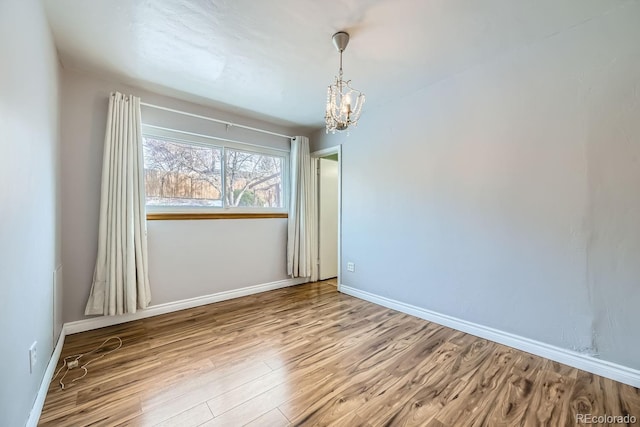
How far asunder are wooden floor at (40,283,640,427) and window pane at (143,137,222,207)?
1393mm

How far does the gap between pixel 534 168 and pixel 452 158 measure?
668mm

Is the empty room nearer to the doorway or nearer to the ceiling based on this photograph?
the ceiling

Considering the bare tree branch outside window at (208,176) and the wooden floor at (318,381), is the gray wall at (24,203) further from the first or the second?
the bare tree branch outside window at (208,176)

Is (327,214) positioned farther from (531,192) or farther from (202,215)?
(531,192)

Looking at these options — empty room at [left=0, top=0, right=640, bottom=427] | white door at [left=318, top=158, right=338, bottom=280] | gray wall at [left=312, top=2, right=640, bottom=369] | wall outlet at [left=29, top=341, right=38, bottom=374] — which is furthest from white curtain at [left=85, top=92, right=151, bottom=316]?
gray wall at [left=312, top=2, right=640, bottom=369]

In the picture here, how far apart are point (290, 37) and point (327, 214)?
2.88m

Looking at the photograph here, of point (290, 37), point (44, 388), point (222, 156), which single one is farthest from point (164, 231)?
point (290, 37)

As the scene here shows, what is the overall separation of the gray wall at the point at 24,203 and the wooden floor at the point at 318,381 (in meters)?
0.44

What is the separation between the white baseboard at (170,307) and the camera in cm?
246

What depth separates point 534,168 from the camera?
209 cm

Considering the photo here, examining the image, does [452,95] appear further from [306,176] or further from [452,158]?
[306,176]

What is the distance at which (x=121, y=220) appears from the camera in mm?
2516

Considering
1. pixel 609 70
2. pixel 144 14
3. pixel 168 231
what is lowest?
pixel 168 231

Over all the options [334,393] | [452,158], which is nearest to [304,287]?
[334,393]
